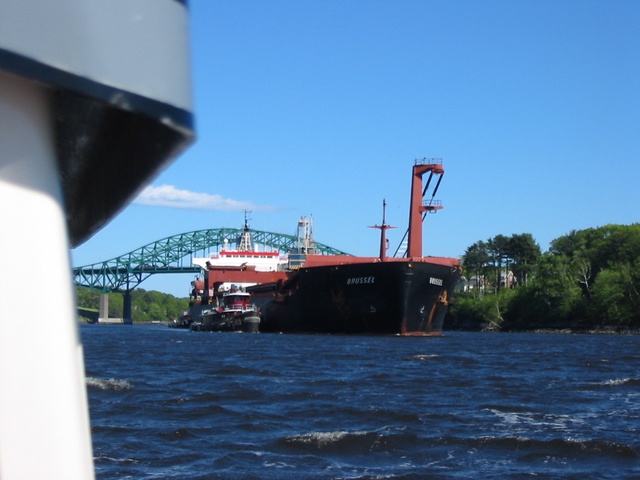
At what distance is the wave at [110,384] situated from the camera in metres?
12.7

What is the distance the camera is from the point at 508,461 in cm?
817

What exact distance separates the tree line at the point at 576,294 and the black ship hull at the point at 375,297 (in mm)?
33131

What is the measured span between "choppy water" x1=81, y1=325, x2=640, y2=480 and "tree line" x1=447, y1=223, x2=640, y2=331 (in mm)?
56119

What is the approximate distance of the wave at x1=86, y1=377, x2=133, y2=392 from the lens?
12.7 m

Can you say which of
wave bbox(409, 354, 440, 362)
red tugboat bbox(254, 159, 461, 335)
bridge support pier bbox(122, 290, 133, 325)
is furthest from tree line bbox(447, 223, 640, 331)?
wave bbox(409, 354, 440, 362)

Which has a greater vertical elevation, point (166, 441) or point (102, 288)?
point (102, 288)

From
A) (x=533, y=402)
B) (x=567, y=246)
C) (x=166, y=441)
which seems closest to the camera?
(x=166, y=441)

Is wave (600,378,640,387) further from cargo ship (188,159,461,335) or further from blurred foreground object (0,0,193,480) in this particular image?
cargo ship (188,159,461,335)

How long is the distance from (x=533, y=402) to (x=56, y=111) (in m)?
11.6

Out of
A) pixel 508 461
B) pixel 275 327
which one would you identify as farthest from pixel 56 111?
pixel 275 327

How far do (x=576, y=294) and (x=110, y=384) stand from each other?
65.9 metres

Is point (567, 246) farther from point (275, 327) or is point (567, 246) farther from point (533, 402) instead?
point (533, 402)

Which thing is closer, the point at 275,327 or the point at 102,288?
the point at 275,327

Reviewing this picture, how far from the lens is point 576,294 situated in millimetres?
74812
